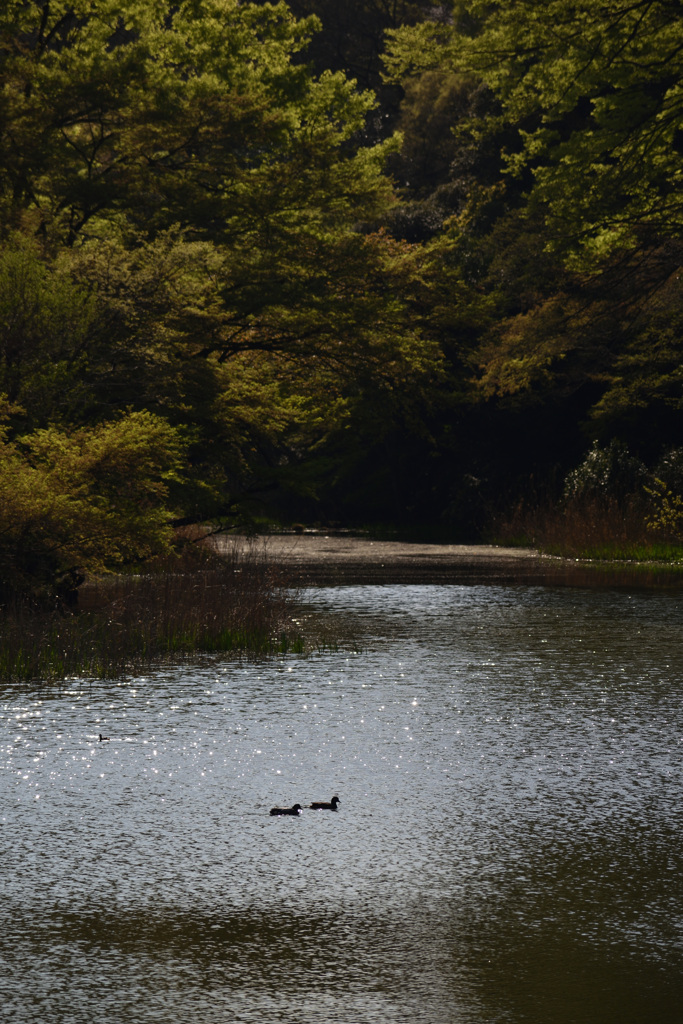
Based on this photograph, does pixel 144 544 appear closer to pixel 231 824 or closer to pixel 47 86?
pixel 231 824

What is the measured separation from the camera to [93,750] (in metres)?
9.31

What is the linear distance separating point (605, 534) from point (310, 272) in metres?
9.20

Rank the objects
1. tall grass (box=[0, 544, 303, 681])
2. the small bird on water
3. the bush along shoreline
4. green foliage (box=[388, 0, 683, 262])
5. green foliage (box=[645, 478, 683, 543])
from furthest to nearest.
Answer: green foliage (box=[645, 478, 683, 543]) < the bush along shoreline < green foliage (box=[388, 0, 683, 262]) < tall grass (box=[0, 544, 303, 681]) < the small bird on water

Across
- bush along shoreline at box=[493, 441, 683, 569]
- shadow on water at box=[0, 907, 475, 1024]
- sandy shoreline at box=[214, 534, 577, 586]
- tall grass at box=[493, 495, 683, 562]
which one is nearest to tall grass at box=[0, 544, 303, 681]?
sandy shoreline at box=[214, 534, 577, 586]

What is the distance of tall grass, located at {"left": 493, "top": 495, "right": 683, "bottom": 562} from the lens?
3074cm

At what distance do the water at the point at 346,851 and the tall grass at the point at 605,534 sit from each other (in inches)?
723

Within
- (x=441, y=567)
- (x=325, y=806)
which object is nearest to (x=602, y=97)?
(x=441, y=567)

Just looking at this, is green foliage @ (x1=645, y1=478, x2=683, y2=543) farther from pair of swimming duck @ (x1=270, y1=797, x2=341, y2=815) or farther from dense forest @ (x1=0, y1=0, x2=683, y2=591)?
pair of swimming duck @ (x1=270, y1=797, x2=341, y2=815)

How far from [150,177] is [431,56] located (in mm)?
11868

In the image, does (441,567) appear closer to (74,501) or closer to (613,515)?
(613,515)

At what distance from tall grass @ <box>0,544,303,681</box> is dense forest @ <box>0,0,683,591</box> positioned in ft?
2.31

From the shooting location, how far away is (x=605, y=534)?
32.0m

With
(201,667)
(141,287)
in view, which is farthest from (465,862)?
(141,287)

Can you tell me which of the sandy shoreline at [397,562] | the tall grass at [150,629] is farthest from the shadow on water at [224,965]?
the sandy shoreline at [397,562]
